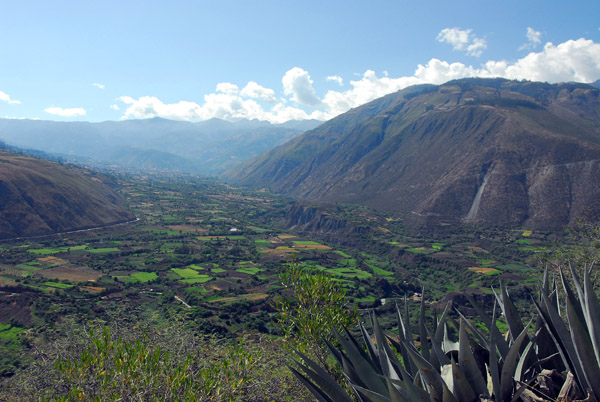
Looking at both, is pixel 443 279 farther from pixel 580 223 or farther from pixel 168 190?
pixel 168 190

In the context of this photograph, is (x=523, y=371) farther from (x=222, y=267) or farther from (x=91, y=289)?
(x=222, y=267)

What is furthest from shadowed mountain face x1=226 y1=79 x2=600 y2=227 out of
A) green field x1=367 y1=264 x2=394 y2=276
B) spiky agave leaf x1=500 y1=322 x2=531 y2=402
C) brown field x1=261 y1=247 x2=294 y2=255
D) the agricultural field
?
spiky agave leaf x1=500 y1=322 x2=531 y2=402

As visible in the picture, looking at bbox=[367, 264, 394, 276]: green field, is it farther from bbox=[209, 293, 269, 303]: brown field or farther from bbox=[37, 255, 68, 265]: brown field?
bbox=[37, 255, 68, 265]: brown field

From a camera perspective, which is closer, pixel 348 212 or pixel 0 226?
pixel 0 226

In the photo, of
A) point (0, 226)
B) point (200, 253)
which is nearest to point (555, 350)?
point (200, 253)

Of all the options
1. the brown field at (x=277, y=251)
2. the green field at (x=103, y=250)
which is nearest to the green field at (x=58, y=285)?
the green field at (x=103, y=250)

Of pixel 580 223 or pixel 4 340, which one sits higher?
pixel 580 223

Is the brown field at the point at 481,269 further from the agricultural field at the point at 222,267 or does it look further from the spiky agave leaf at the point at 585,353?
the spiky agave leaf at the point at 585,353
